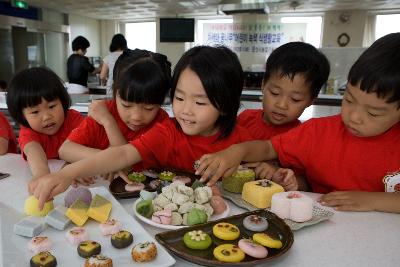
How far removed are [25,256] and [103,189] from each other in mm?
324

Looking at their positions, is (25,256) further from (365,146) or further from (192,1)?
(192,1)

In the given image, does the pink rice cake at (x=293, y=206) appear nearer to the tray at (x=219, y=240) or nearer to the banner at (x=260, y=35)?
the tray at (x=219, y=240)

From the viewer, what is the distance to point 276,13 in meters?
8.75

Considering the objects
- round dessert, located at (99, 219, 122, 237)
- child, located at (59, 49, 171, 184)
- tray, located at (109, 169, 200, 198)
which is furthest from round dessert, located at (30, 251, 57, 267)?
child, located at (59, 49, 171, 184)

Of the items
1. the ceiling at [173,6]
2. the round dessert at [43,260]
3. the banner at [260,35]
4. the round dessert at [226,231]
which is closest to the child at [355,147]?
the round dessert at [226,231]

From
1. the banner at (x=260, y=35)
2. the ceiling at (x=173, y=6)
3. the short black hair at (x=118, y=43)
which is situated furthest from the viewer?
the banner at (x=260, y=35)

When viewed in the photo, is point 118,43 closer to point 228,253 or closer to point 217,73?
point 217,73

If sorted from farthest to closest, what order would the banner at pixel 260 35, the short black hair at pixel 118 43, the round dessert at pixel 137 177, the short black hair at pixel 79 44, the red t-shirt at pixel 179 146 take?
the banner at pixel 260 35 < the short black hair at pixel 79 44 < the short black hair at pixel 118 43 < the red t-shirt at pixel 179 146 < the round dessert at pixel 137 177

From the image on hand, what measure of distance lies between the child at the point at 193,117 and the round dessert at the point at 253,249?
1.63 ft

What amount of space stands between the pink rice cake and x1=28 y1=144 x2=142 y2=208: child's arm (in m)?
0.47

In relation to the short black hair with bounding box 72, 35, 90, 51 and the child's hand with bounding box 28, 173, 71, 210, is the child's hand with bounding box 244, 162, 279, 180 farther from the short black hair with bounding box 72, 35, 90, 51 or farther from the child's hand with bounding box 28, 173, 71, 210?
the short black hair with bounding box 72, 35, 90, 51

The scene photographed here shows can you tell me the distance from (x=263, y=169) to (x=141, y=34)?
35.1 feet

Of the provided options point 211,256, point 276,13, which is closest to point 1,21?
point 276,13

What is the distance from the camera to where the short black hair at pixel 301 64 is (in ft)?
4.28
